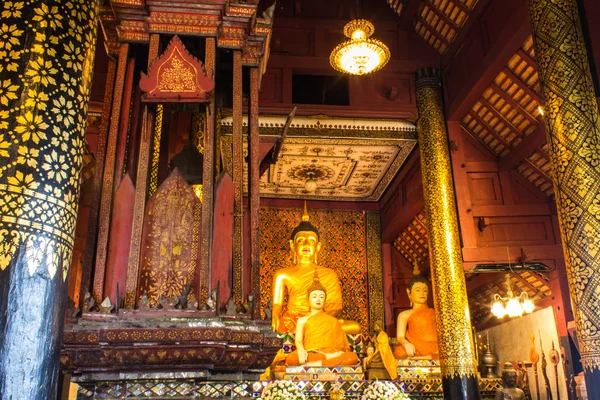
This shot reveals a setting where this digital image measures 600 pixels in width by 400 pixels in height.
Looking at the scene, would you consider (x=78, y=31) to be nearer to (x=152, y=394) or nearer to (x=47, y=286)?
(x=47, y=286)

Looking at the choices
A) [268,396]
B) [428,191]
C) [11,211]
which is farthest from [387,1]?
[11,211]

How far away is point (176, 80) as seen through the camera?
2926 mm

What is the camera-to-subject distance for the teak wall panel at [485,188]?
7211 mm

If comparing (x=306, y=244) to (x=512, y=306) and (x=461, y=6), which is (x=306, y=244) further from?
(x=461, y=6)

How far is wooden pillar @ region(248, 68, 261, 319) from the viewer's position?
2.76 m

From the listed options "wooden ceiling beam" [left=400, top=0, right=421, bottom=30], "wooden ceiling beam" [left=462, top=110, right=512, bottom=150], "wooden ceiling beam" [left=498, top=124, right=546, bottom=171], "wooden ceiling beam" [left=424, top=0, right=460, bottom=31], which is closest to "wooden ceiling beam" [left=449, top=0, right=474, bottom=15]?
"wooden ceiling beam" [left=424, top=0, right=460, bottom=31]

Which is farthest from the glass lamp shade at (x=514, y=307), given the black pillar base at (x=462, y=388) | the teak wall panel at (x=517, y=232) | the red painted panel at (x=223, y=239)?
the red painted panel at (x=223, y=239)

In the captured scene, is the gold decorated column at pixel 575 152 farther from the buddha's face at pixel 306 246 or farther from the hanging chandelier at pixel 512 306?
the buddha's face at pixel 306 246

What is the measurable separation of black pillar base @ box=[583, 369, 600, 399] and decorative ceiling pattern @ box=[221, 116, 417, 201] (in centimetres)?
441

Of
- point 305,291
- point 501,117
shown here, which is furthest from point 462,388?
point 501,117

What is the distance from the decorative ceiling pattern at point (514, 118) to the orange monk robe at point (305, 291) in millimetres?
3298

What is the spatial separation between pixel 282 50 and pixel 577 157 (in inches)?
180

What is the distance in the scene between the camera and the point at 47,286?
157 centimetres

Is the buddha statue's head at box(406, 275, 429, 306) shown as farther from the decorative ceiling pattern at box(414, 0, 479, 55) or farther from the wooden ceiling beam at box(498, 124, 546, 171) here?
the decorative ceiling pattern at box(414, 0, 479, 55)
